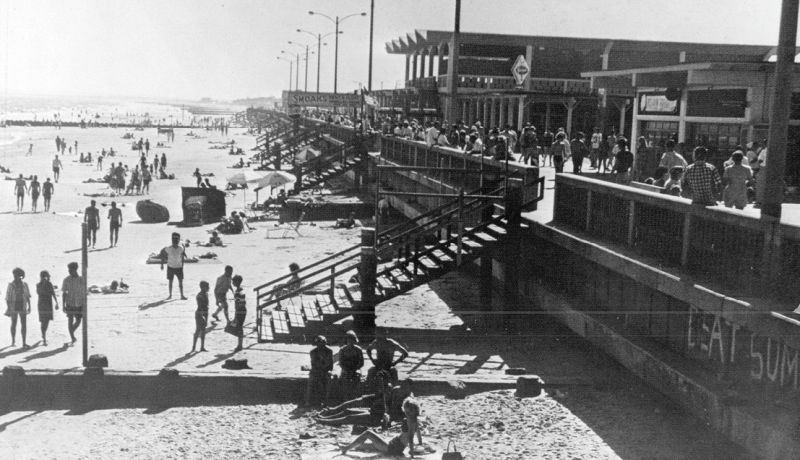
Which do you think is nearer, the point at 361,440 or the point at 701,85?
the point at 361,440

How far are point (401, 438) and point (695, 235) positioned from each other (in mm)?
4682

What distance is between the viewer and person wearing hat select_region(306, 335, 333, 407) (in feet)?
42.7

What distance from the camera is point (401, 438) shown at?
11.0 meters

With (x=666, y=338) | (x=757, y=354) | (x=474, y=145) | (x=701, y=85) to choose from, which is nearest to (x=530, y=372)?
(x=666, y=338)

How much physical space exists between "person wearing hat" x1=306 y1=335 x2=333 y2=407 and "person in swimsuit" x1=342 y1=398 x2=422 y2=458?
205 centimetres

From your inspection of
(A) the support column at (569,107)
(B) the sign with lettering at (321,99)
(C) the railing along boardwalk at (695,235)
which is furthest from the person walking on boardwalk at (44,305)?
(B) the sign with lettering at (321,99)

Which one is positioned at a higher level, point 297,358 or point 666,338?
point 666,338

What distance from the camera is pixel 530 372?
15.0m

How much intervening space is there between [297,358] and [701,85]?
1365 cm

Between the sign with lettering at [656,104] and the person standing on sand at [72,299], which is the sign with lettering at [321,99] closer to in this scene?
the sign with lettering at [656,104]

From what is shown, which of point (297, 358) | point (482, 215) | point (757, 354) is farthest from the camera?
point (482, 215)

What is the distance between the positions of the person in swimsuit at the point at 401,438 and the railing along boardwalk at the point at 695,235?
4.10m

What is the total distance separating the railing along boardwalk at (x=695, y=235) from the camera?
32.7ft

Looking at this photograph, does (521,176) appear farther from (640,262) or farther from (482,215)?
(640,262)
